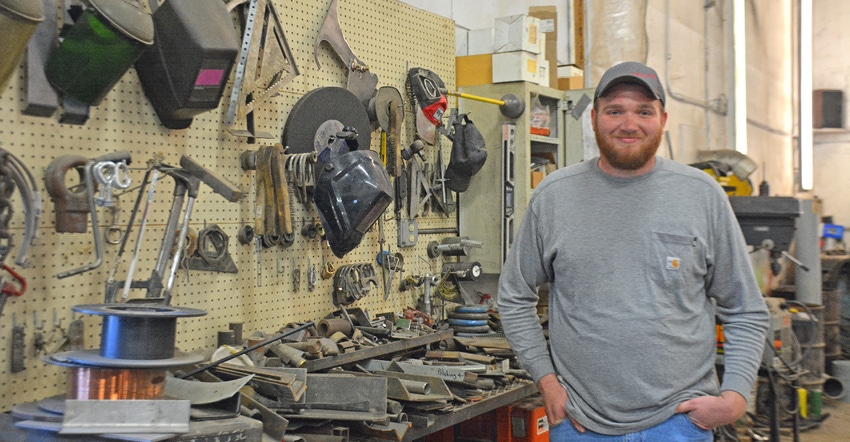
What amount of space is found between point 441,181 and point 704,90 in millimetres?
4527

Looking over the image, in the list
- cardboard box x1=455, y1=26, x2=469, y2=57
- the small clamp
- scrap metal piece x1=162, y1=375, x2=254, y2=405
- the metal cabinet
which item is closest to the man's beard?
scrap metal piece x1=162, y1=375, x2=254, y2=405

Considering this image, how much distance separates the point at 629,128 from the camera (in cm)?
203

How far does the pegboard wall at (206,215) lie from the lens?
225cm

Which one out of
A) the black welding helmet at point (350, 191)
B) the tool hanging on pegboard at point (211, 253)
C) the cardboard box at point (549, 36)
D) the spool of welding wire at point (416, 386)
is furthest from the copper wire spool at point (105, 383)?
the cardboard box at point (549, 36)

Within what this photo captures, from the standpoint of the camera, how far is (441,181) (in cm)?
404

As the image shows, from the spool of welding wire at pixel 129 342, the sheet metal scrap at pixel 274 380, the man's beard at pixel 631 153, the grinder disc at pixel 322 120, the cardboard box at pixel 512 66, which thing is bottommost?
the sheet metal scrap at pixel 274 380

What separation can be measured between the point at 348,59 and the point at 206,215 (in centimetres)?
99

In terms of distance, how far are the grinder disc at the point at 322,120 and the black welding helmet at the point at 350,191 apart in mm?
89

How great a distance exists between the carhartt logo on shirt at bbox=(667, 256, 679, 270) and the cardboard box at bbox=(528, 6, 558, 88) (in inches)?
97.9

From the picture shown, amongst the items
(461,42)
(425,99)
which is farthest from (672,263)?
(461,42)

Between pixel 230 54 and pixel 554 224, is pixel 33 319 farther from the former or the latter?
pixel 554 224

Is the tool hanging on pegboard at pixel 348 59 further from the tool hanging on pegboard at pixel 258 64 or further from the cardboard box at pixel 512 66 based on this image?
the cardboard box at pixel 512 66

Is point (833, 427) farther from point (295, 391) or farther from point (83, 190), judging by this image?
point (83, 190)

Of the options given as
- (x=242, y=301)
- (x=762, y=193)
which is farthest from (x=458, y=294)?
(x=762, y=193)
